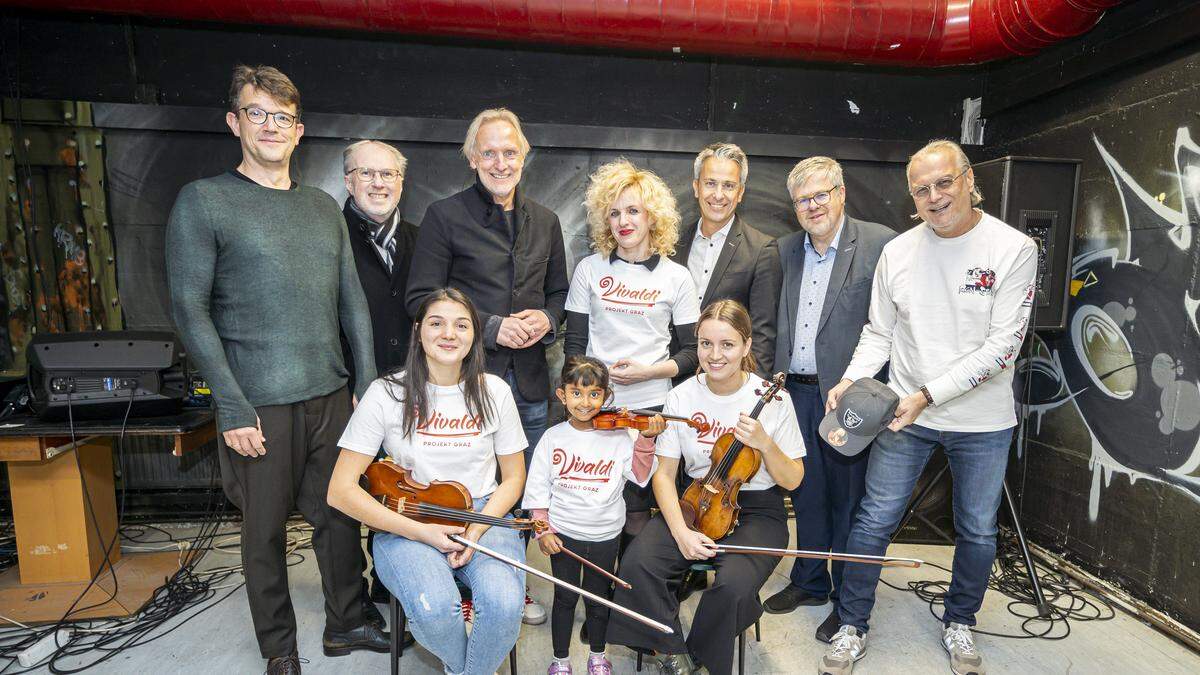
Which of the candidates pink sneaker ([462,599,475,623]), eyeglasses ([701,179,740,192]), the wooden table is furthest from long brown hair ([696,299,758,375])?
the wooden table

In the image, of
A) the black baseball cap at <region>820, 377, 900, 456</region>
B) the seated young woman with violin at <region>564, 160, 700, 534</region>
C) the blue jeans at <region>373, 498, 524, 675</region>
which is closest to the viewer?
the blue jeans at <region>373, 498, 524, 675</region>

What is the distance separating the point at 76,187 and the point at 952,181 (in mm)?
4075

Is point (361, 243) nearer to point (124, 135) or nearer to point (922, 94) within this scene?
point (124, 135)

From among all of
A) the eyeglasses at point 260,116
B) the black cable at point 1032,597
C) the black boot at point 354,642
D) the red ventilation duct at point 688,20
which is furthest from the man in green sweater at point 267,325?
the black cable at point 1032,597

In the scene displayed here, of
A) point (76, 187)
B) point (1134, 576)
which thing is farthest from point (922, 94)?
point (76, 187)

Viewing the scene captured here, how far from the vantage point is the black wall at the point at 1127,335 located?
2471 mm

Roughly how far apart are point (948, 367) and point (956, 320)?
0.16 m

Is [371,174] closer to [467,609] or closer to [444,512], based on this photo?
[444,512]

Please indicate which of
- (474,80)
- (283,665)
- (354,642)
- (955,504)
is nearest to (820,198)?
(955,504)

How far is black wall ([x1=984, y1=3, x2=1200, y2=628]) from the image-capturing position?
247 cm

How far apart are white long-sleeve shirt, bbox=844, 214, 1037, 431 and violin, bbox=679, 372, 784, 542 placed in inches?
21.1

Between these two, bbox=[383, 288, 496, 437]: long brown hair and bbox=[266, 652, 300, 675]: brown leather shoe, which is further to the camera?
bbox=[266, 652, 300, 675]: brown leather shoe

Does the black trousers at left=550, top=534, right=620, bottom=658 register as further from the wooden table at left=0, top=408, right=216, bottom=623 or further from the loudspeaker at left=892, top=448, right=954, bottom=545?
the loudspeaker at left=892, top=448, right=954, bottom=545

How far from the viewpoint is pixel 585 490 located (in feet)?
6.64
